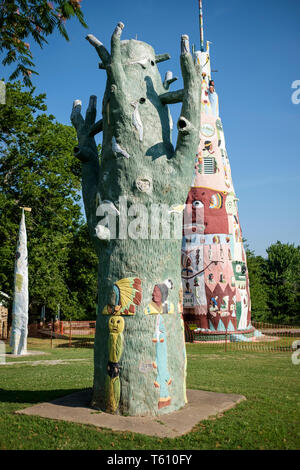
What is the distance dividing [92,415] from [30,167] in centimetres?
2028

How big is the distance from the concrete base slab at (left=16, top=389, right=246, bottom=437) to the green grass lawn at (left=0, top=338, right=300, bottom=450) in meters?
0.14

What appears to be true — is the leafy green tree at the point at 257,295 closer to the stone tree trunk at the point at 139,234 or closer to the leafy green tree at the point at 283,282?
the leafy green tree at the point at 283,282

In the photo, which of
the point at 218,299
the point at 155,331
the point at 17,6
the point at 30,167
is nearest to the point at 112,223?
the point at 155,331

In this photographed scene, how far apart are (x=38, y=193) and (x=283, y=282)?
27553 mm

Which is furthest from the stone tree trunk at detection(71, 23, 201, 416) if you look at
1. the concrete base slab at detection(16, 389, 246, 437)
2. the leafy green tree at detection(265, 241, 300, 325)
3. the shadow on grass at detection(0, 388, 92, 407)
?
the leafy green tree at detection(265, 241, 300, 325)

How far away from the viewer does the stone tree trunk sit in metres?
5.93

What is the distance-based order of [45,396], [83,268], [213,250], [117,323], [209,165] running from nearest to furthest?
[117,323] < [45,396] < [213,250] < [209,165] < [83,268]

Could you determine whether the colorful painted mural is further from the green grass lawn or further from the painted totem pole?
the painted totem pole

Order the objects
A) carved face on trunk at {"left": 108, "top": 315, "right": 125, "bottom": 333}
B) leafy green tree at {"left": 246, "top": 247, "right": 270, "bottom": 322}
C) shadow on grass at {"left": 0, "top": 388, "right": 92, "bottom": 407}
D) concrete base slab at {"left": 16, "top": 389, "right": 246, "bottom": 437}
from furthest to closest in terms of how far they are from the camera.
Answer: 1. leafy green tree at {"left": 246, "top": 247, "right": 270, "bottom": 322}
2. shadow on grass at {"left": 0, "top": 388, "right": 92, "bottom": 407}
3. carved face on trunk at {"left": 108, "top": 315, "right": 125, "bottom": 333}
4. concrete base slab at {"left": 16, "top": 389, "right": 246, "bottom": 437}

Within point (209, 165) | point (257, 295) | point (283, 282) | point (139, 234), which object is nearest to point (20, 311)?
point (139, 234)

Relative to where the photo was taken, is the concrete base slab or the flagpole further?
the flagpole

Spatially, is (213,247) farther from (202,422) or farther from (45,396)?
(202,422)

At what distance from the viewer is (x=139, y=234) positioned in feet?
20.8

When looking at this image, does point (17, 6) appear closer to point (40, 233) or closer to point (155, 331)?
point (155, 331)
